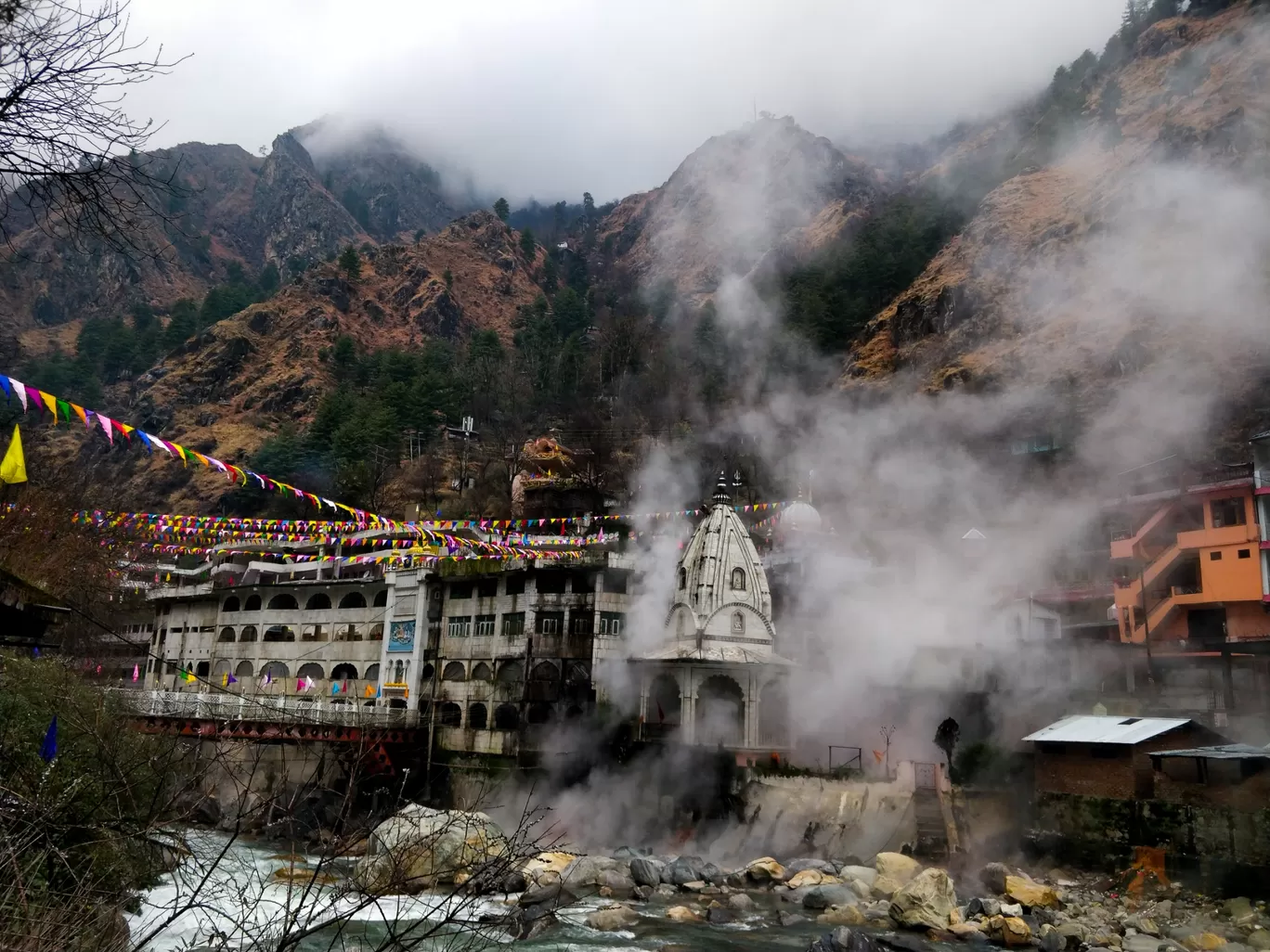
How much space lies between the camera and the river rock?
2644cm

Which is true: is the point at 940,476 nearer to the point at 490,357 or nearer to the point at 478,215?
the point at 490,357

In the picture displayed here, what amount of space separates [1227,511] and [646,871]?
2867 centimetres

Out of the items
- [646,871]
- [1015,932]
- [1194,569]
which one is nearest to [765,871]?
[646,871]

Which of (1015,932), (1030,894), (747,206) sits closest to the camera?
(1015,932)

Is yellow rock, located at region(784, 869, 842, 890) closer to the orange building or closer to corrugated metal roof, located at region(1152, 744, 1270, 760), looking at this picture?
corrugated metal roof, located at region(1152, 744, 1270, 760)

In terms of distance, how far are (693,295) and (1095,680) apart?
93349 millimetres

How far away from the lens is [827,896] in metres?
26.5

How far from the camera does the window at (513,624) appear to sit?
1903 inches

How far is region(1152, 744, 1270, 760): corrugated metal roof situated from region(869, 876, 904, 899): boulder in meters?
7.95

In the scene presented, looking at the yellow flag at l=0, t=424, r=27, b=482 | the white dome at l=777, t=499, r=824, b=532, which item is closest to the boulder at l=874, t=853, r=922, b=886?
the yellow flag at l=0, t=424, r=27, b=482

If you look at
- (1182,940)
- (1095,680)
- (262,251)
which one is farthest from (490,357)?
(262,251)

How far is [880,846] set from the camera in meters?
31.7

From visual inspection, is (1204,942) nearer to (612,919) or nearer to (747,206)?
(612,919)

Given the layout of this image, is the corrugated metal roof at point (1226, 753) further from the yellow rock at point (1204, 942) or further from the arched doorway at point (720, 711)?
the arched doorway at point (720, 711)
